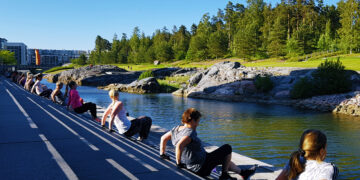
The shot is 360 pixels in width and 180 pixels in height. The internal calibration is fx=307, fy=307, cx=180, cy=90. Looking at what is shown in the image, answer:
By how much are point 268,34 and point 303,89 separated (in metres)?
57.7

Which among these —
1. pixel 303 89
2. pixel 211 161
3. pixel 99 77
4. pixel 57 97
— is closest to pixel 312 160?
pixel 211 161

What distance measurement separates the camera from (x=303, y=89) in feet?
88.3

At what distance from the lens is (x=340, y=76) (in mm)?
26141

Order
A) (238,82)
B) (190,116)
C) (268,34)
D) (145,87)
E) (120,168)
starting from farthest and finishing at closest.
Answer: (268,34) → (145,87) → (238,82) → (120,168) → (190,116)

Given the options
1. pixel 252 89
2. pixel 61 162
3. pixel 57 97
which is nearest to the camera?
pixel 61 162

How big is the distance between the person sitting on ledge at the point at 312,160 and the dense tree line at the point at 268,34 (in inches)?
2456

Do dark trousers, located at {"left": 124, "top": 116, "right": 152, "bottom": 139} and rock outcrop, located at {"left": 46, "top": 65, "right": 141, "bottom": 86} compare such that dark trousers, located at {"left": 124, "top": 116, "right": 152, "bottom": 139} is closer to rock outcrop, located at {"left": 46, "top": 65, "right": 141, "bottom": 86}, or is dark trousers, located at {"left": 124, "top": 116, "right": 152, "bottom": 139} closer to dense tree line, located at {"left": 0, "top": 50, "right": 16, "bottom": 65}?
rock outcrop, located at {"left": 46, "top": 65, "right": 141, "bottom": 86}

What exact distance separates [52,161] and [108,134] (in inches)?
109

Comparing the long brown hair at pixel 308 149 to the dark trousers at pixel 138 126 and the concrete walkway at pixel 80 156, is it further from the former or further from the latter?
the dark trousers at pixel 138 126

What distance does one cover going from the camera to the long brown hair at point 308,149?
317cm

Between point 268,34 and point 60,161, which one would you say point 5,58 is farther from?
point 60,161

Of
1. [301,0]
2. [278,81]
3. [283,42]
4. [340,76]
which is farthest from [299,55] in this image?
[340,76]

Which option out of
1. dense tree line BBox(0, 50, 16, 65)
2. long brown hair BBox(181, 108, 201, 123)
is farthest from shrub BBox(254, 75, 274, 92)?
dense tree line BBox(0, 50, 16, 65)

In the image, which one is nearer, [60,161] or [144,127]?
[60,161]
